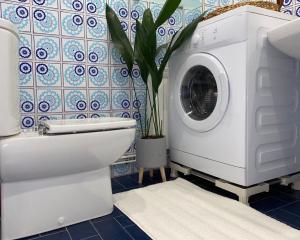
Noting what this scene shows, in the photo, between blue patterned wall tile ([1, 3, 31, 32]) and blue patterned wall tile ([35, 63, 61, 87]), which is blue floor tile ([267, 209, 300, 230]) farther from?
blue patterned wall tile ([1, 3, 31, 32])

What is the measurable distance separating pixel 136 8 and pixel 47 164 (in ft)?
3.97

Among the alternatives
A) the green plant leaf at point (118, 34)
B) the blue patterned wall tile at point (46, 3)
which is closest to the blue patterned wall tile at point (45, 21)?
the blue patterned wall tile at point (46, 3)

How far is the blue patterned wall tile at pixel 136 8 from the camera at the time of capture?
5.52 feet

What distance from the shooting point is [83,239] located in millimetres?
968

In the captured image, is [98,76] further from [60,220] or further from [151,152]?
[60,220]

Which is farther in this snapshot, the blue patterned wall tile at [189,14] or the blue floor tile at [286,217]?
the blue patterned wall tile at [189,14]

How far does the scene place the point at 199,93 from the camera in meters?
1.50

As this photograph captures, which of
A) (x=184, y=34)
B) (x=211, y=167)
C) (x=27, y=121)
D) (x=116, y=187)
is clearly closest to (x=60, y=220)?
(x=116, y=187)

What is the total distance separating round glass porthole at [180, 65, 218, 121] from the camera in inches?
54.4

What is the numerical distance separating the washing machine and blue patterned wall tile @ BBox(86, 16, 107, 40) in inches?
20.6

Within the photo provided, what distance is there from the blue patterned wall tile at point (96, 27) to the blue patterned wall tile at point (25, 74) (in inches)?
15.6

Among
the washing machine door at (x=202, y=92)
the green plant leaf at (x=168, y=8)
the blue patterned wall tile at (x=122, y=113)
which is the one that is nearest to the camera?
the washing machine door at (x=202, y=92)

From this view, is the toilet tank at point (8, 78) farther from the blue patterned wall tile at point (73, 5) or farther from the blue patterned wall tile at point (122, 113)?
the blue patterned wall tile at point (122, 113)

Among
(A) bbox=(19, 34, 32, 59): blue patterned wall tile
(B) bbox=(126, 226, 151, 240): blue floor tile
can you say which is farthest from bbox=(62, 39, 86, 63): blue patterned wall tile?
(B) bbox=(126, 226, 151, 240): blue floor tile
